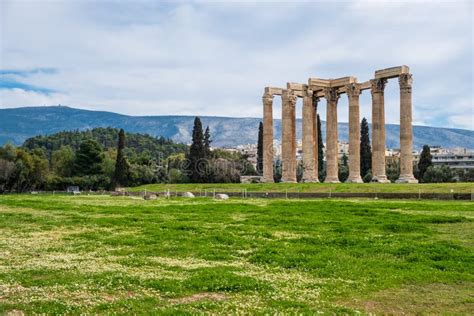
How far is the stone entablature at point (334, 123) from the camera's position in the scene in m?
61.9

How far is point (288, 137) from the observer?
7488 centimetres

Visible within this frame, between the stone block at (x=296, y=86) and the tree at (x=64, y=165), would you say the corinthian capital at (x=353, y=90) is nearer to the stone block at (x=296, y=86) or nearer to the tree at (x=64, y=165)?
the stone block at (x=296, y=86)

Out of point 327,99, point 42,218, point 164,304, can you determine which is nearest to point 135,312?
point 164,304

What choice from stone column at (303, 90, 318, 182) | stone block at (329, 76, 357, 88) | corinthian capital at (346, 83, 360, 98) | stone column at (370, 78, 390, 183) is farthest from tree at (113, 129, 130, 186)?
stone column at (370, 78, 390, 183)

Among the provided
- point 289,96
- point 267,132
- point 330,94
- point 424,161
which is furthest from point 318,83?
point 424,161

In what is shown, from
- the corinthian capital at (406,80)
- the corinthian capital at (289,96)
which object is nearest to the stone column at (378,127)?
the corinthian capital at (406,80)

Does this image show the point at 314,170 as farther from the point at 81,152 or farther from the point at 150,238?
the point at 81,152

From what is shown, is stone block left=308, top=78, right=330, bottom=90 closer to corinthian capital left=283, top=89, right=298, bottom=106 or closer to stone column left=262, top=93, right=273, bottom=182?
corinthian capital left=283, top=89, right=298, bottom=106

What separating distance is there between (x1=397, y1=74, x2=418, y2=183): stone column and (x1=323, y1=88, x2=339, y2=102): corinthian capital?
1179cm

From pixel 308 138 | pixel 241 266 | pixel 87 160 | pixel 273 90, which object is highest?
pixel 273 90

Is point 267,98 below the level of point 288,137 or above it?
above

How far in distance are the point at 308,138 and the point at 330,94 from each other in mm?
6707

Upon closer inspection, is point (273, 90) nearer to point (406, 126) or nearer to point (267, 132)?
point (267, 132)

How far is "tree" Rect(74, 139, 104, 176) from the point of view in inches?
4776
